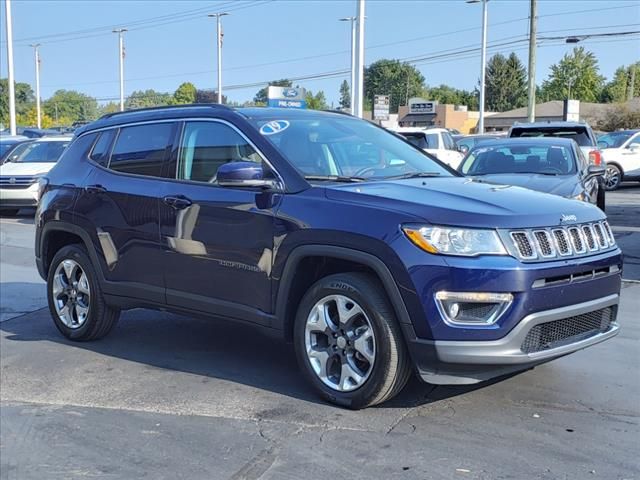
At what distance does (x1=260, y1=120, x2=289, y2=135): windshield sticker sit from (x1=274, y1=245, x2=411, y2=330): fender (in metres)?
0.97

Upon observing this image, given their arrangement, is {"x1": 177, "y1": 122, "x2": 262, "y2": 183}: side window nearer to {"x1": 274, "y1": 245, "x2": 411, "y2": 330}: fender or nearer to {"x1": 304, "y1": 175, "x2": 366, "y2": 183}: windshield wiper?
{"x1": 304, "y1": 175, "x2": 366, "y2": 183}: windshield wiper

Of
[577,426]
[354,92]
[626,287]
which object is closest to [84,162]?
[577,426]

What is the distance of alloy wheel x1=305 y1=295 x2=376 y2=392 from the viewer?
4336 millimetres

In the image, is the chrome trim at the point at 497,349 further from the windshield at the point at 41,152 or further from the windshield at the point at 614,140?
the windshield at the point at 614,140

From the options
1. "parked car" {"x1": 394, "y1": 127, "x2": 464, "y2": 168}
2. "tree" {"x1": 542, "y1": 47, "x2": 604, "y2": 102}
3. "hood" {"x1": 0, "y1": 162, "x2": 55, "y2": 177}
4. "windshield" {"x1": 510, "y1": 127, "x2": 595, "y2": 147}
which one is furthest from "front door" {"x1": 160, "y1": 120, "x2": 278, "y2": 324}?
"tree" {"x1": 542, "y1": 47, "x2": 604, "y2": 102}

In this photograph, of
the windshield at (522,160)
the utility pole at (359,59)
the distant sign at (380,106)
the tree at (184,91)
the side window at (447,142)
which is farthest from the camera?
the tree at (184,91)

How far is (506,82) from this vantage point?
342 ft

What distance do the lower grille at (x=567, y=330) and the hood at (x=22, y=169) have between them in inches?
564

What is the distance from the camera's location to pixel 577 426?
165 inches

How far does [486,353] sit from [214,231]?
2.03 m

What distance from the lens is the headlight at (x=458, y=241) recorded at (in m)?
3.94

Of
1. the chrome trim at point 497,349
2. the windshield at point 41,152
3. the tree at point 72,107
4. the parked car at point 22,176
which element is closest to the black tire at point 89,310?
the chrome trim at point 497,349

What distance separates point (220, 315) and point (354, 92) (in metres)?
19.4

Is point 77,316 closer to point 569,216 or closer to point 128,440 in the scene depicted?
point 128,440
